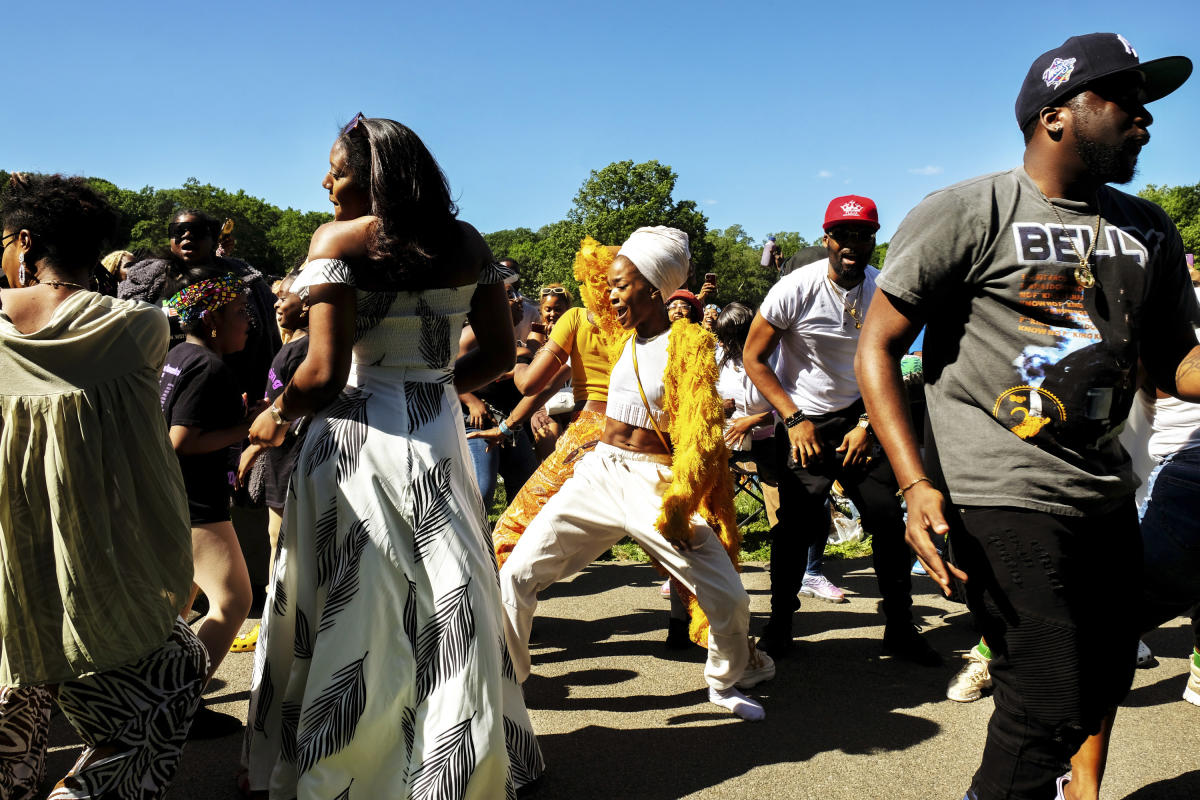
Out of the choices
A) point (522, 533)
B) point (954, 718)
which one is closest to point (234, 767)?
point (522, 533)

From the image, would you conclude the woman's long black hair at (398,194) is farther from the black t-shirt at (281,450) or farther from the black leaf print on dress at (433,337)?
the black t-shirt at (281,450)

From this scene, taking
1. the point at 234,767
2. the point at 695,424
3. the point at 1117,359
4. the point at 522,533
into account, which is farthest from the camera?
the point at 522,533

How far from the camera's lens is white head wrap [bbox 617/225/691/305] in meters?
4.13

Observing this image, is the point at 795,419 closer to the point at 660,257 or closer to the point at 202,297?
the point at 660,257

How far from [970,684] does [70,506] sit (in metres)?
3.88

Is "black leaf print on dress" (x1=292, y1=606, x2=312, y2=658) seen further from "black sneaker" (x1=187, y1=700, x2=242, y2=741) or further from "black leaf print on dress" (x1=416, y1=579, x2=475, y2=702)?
"black sneaker" (x1=187, y1=700, x2=242, y2=741)

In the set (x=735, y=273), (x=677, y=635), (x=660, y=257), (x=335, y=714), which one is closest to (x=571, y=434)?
(x=660, y=257)

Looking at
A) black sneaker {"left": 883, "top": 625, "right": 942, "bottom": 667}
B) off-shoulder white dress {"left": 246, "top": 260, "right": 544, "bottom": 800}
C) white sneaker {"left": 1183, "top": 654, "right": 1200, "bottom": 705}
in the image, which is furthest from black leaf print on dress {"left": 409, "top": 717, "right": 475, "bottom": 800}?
white sneaker {"left": 1183, "top": 654, "right": 1200, "bottom": 705}

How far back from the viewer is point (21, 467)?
2445 millimetres

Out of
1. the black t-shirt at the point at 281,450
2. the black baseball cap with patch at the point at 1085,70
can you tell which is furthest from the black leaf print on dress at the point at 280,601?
the black baseball cap with patch at the point at 1085,70

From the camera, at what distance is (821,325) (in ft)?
16.0

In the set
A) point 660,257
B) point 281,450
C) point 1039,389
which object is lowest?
point 281,450

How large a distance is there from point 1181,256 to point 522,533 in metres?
2.90

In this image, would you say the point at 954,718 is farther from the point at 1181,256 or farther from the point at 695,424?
the point at 1181,256
